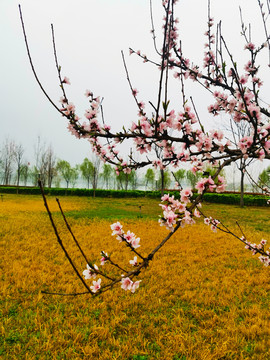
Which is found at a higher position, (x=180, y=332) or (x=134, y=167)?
(x=134, y=167)

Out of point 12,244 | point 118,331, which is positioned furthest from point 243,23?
point 12,244

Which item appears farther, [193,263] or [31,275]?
[193,263]

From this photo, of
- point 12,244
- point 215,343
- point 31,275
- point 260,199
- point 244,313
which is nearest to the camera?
point 215,343

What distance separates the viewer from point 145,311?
316 centimetres

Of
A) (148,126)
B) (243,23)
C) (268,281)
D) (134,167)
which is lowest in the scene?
(268,281)

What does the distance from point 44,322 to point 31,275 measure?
63.3 inches

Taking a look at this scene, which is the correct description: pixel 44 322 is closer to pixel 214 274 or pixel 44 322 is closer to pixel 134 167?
pixel 134 167

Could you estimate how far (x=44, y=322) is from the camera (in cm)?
281

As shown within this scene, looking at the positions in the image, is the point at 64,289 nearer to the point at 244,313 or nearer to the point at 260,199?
the point at 244,313

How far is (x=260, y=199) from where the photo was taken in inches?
854

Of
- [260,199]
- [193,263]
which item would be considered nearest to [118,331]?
[193,263]

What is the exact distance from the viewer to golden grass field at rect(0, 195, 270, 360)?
242cm

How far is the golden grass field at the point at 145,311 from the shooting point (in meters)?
2.42

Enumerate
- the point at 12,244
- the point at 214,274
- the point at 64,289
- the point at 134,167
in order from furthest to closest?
the point at 12,244 < the point at 214,274 < the point at 64,289 < the point at 134,167
